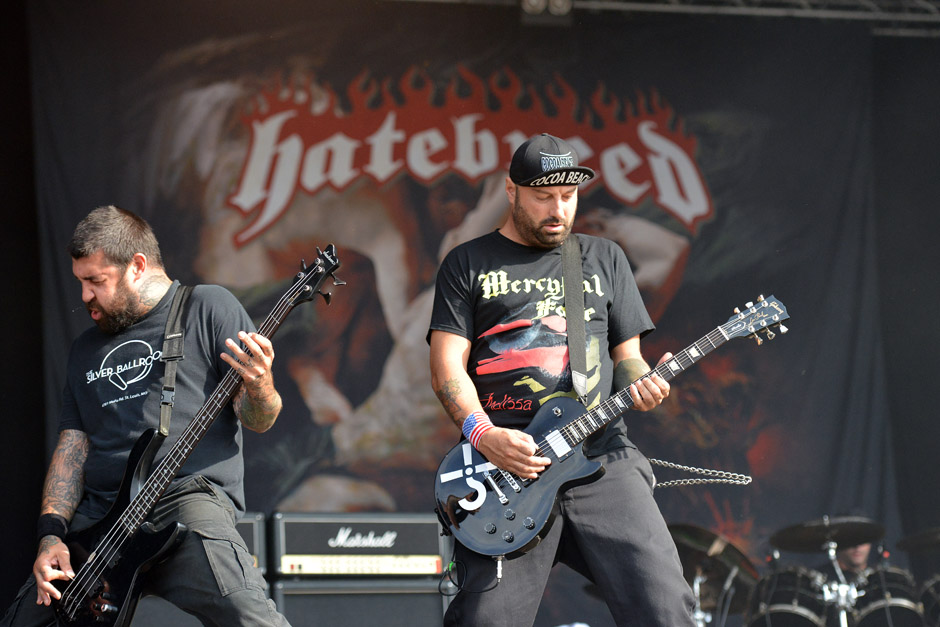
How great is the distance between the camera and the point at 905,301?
7395mm

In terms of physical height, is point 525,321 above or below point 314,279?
below

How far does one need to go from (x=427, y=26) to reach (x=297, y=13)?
0.87 m

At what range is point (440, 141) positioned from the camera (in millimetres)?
7320

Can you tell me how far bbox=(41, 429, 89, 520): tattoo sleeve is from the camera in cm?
373

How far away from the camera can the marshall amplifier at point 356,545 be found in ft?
15.9

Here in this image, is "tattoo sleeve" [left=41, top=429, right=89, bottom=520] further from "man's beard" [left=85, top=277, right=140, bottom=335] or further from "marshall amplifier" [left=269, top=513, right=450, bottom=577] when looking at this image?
"marshall amplifier" [left=269, top=513, right=450, bottom=577]

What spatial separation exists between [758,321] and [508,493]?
104 centimetres

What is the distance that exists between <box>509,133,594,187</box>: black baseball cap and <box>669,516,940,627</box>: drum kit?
10.6 ft

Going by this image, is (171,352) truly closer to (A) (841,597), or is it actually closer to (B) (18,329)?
(B) (18,329)

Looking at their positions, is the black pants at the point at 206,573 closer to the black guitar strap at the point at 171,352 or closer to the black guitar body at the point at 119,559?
the black guitar body at the point at 119,559

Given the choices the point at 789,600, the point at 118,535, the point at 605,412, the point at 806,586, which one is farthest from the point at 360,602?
the point at 806,586

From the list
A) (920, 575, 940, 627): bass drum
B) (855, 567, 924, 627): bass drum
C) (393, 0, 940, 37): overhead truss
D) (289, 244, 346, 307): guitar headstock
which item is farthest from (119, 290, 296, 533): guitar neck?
(920, 575, 940, 627): bass drum

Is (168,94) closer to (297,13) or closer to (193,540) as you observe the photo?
(297,13)

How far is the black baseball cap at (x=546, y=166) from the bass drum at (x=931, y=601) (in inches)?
173
